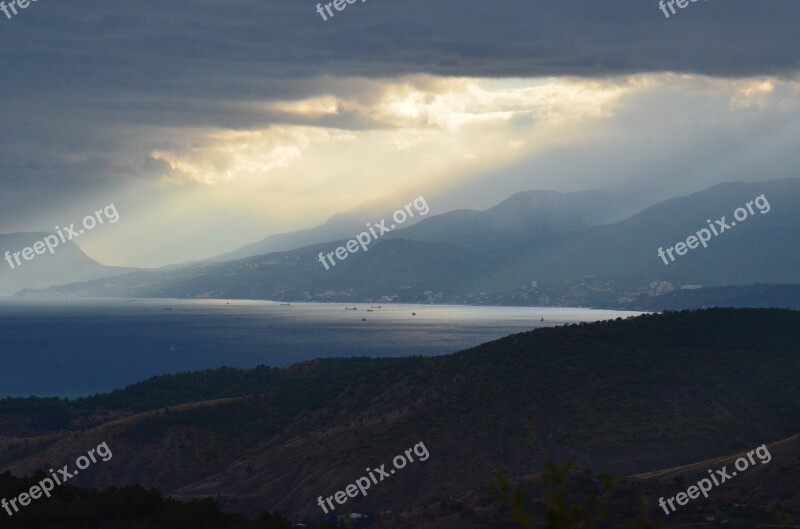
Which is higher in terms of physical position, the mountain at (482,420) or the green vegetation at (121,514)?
the green vegetation at (121,514)

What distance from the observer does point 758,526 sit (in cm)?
6034

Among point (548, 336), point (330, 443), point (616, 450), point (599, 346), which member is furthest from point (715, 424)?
point (330, 443)

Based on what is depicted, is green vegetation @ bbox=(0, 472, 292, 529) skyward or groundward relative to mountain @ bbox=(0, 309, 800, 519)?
skyward

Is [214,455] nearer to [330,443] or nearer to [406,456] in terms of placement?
[330,443]

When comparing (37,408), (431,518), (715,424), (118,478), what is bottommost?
(715,424)

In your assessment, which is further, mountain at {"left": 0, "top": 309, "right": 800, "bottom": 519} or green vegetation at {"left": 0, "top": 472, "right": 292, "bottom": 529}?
mountain at {"left": 0, "top": 309, "right": 800, "bottom": 519}

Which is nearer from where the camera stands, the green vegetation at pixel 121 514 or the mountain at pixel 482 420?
the green vegetation at pixel 121 514

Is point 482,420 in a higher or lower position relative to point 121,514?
lower

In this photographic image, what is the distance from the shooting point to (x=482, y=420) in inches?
3942

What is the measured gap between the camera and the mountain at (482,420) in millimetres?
92875

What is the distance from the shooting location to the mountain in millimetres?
92875

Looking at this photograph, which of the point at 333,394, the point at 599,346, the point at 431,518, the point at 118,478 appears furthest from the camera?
the point at 333,394

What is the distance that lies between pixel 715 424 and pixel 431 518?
1629 inches

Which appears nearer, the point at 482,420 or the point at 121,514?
the point at 121,514
